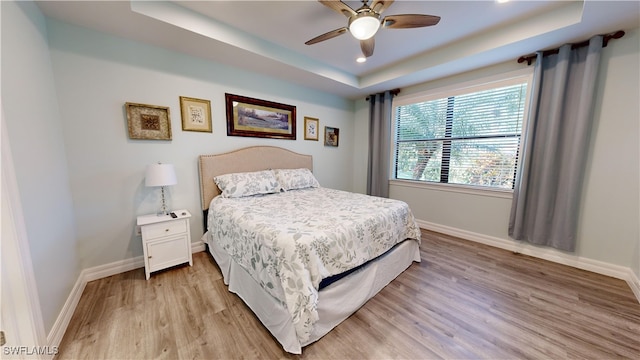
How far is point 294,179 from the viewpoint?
10.2 ft

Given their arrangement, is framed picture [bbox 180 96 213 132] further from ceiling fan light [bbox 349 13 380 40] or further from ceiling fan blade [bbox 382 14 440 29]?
ceiling fan blade [bbox 382 14 440 29]

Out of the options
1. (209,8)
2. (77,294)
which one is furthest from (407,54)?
(77,294)

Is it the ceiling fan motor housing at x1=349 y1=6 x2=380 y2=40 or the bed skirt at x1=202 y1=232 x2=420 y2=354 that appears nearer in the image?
the bed skirt at x1=202 y1=232 x2=420 y2=354

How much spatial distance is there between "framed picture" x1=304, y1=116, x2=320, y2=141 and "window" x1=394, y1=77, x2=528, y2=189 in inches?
56.0

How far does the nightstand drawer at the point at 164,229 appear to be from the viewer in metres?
2.04

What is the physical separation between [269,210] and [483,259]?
2.51 meters

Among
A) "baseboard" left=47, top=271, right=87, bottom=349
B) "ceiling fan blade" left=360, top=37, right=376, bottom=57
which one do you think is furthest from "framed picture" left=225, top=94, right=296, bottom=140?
"baseboard" left=47, top=271, right=87, bottom=349

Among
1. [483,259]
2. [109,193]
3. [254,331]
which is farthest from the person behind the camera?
[483,259]

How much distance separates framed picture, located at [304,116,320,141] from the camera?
12.1ft

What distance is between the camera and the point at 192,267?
2309 mm

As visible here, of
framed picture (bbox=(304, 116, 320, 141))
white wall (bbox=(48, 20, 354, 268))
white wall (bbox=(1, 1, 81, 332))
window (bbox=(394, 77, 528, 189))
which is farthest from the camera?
framed picture (bbox=(304, 116, 320, 141))

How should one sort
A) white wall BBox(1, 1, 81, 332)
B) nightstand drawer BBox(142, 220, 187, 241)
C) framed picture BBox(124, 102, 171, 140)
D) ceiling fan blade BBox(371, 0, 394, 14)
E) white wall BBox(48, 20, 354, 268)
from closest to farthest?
white wall BBox(1, 1, 81, 332) < ceiling fan blade BBox(371, 0, 394, 14) < white wall BBox(48, 20, 354, 268) < nightstand drawer BBox(142, 220, 187, 241) < framed picture BBox(124, 102, 171, 140)

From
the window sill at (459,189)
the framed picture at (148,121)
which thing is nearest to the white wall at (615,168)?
the window sill at (459,189)

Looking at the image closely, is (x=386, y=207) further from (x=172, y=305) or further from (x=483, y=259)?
(x=172, y=305)
